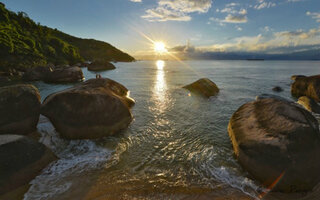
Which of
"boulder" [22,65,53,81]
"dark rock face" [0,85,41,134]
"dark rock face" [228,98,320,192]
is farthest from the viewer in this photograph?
"boulder" [22,65,53,81]

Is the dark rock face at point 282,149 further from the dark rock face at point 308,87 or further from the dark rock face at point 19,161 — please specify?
the dark rock face at point 308,87

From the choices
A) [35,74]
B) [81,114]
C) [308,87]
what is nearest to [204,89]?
[308,87]

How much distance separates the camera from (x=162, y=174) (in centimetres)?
625

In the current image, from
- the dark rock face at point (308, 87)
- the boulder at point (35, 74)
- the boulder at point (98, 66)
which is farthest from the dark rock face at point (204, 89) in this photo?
the boulder at point (98, 66)

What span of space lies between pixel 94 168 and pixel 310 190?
28.4 feet

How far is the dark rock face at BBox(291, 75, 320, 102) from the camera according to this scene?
57.2 feet

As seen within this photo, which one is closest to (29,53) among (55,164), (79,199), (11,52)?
(11,52)

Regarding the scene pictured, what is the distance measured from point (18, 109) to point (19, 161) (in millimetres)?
4126

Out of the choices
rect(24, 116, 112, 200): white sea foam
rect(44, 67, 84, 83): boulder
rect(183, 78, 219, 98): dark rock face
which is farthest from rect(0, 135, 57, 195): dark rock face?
rect(44, 67, 84, 83): boulder

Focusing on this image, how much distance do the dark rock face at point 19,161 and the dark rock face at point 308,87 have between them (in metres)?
26.7

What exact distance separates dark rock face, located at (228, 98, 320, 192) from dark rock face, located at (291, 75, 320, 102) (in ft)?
53.2

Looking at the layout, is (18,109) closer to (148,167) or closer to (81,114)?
(81,114)

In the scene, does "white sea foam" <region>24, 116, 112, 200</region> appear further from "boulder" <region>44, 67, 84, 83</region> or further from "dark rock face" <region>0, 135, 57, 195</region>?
"boulder" <region>44, 67, 84, 83</region>

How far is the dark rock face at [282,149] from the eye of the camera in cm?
523
